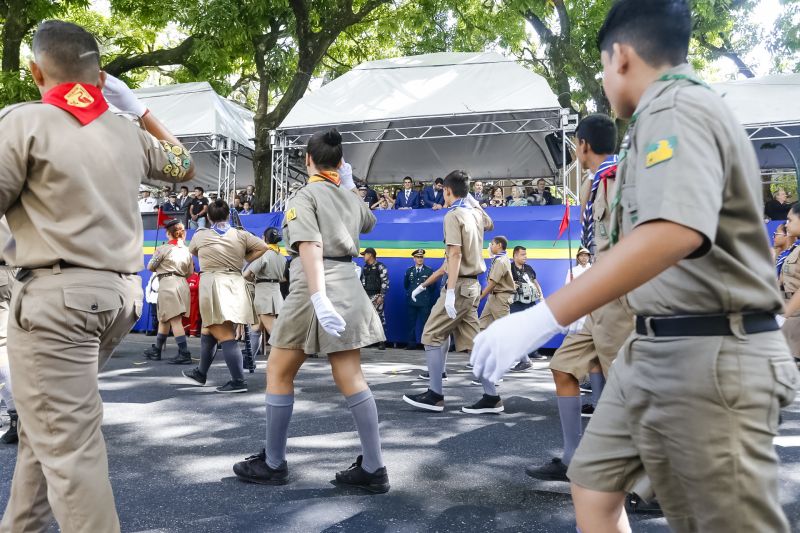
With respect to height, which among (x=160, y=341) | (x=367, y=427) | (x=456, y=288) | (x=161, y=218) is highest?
(x=161, y=218)

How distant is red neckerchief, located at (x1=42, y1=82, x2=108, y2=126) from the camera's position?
7.64 ft

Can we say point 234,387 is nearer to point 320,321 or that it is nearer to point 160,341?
point 160,341

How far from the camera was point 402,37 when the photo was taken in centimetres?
2077

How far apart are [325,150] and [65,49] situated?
166cm

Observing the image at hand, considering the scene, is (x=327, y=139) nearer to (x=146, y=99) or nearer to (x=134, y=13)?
(x=146, y=99)

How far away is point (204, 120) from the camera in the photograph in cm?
1409

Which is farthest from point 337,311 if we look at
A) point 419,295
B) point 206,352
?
point 419,295

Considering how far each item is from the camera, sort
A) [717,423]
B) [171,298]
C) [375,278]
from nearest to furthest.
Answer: [717,423] → [171,298] → [375,278]

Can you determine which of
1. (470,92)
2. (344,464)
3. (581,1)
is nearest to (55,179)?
(344,464)

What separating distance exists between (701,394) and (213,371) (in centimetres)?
738

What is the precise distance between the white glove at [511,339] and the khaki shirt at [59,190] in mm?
1500

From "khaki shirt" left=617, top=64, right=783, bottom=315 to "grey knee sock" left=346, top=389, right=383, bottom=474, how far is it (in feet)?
7.63

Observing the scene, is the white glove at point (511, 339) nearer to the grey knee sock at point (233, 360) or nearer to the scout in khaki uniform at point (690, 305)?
the scout in khaki uniform at point (690, 305)

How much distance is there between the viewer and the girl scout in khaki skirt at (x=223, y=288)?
6.76 metres
